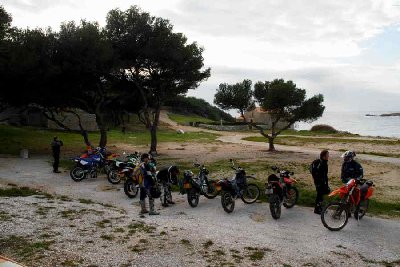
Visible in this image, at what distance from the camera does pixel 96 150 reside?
19.8 meters

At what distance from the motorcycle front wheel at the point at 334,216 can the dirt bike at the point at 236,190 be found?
311cm

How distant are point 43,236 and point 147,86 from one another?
2370cm

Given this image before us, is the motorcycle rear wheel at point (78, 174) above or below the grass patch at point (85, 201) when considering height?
above

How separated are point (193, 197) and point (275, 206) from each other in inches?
119

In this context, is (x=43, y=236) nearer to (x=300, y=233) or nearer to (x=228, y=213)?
(x=228, y=213)

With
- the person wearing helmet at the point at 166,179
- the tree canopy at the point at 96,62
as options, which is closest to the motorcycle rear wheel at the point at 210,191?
the person wearing helmet at the point at 166,179

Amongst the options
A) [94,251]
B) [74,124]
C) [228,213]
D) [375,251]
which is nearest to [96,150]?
[228,213]

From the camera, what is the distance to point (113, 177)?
707 inches

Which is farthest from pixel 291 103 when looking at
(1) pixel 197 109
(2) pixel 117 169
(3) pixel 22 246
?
(1) pixel 197 109

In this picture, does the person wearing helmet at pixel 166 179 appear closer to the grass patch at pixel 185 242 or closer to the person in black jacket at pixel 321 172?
the grass patch at pixel 185 242

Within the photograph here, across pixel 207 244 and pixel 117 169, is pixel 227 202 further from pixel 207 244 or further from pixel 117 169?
pixel 117 169

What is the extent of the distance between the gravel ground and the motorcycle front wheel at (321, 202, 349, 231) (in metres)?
0.21

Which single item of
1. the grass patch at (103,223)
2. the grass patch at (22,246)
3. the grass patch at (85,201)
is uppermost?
the grass patch at (103,223)

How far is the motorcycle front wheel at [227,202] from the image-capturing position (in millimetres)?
12586
